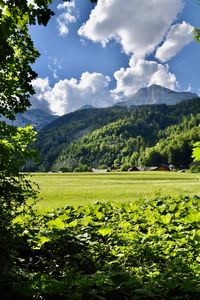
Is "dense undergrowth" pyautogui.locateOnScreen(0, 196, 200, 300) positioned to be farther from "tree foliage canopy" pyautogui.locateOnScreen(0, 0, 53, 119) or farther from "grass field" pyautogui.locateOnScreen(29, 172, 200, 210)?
"grass field" pyautogui.locateOnScreen(29, 172, 200, 210)

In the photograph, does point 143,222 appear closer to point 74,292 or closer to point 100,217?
point 100,217

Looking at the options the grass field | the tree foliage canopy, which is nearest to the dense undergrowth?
the tree foliage canopy

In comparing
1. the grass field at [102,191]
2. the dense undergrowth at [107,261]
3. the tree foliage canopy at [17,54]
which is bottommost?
the dense undergrowth at [107,261]

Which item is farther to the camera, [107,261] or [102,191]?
[102,191]

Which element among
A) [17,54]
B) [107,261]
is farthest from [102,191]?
[17,54]

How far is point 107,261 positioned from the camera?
Result: 10.3 metres

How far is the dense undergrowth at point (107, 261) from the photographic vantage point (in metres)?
7.82

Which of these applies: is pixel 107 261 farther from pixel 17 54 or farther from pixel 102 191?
pixel 102 191

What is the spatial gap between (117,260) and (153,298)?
2532 mm

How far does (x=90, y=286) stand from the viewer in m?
7.92

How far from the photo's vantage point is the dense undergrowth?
25.7 feet

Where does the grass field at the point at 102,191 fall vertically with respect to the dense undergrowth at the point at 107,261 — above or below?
above

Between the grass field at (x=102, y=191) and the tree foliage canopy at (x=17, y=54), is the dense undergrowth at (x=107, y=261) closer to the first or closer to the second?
the tree foliage canopy at (x=17, y=54)

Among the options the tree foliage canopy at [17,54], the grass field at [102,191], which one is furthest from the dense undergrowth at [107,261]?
the grass field at [102,191]
